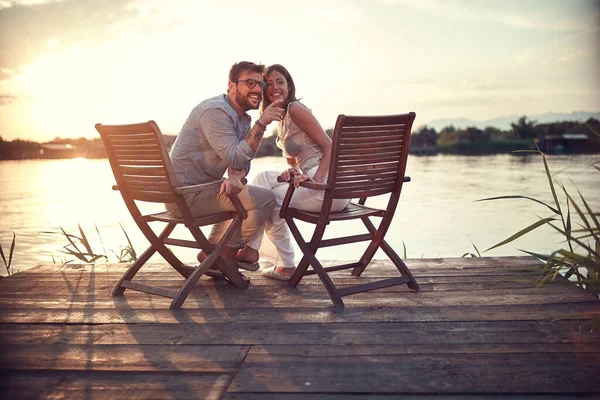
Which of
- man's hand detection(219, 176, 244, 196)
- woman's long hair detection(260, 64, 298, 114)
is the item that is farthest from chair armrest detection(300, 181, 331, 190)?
woman's long hair detection(260, 64, 298, 114)

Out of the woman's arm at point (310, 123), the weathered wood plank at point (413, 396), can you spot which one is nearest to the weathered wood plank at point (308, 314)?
the weathered wood plank at point (413, 396)

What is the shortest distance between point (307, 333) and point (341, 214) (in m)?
0.98

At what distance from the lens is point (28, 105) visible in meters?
6.89

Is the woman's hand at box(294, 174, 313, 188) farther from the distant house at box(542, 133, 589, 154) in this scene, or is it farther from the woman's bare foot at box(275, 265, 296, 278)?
the distant house at box(542, 133, 589, 154)

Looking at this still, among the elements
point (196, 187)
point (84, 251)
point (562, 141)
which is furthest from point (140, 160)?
point (562, 141)

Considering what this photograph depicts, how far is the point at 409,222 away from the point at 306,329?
9332mm

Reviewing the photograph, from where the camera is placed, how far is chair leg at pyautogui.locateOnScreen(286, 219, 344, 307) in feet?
11.8

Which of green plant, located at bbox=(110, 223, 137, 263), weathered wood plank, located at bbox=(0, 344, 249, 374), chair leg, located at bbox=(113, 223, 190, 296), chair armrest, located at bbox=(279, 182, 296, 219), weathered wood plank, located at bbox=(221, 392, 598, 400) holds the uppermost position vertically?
chair armrest, located at bbox=(279, 182, 296, 219)

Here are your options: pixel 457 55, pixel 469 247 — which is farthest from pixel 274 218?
pixel 457 55

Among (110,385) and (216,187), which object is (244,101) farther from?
(110,385)

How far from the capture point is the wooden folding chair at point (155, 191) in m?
3.60

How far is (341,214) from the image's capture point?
3809 mm

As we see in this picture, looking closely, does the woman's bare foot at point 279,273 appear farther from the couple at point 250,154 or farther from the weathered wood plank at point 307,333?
the weathered wood plank at point 307,333

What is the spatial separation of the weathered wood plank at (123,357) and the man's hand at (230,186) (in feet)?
3.67
